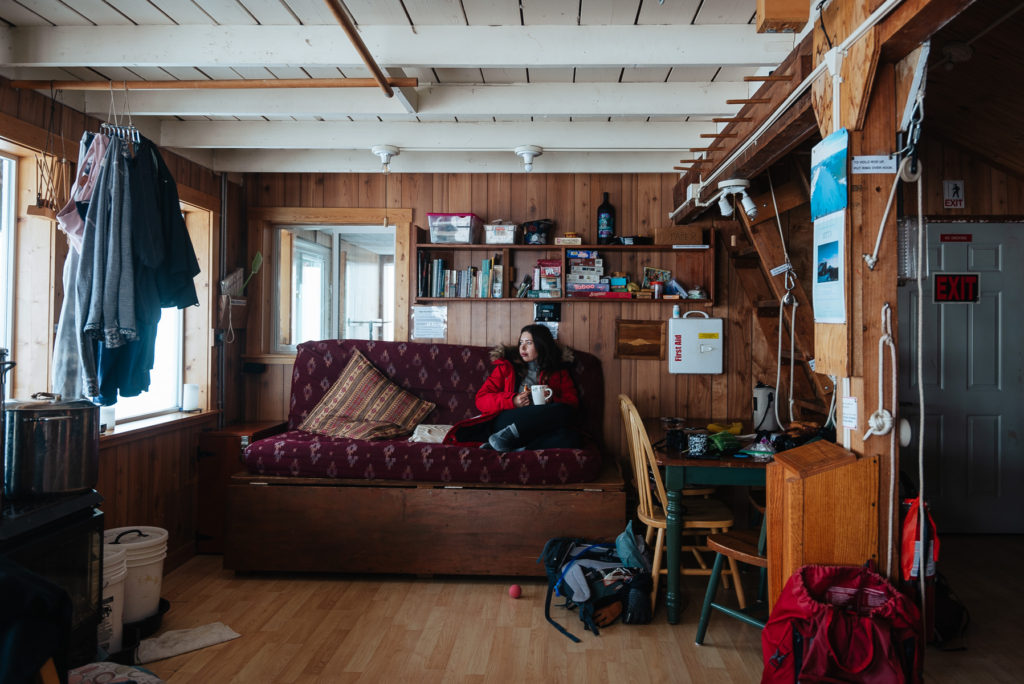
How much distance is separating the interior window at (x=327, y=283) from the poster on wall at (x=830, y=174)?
9.79 feet

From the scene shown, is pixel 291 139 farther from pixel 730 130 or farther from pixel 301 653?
pixel 301 653

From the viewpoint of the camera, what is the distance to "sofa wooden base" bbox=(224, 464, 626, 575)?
129 inches

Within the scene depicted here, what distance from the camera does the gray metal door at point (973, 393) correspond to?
3.94 meters

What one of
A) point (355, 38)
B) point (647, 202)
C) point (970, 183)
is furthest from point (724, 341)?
point (355, 38)

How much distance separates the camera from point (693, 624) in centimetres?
283

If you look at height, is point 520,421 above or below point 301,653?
above

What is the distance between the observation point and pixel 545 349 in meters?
3.94

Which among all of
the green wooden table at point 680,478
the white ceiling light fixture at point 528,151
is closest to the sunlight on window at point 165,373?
the white ceiling light fixture at point 528,151

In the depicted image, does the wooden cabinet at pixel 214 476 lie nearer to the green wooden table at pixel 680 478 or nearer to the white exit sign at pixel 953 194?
the green wooden table at pixel 680 478

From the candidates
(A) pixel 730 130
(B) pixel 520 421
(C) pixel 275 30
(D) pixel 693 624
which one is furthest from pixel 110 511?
(A) pixel 730 130

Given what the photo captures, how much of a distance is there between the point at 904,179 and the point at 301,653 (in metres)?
2.52

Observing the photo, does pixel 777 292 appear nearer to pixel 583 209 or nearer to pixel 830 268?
pixel 583 209

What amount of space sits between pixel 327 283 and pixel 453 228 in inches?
40.6

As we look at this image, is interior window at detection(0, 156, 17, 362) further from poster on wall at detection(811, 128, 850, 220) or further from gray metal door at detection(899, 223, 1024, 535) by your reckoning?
gray metal door at detection(899, 223, 1024, 535)
